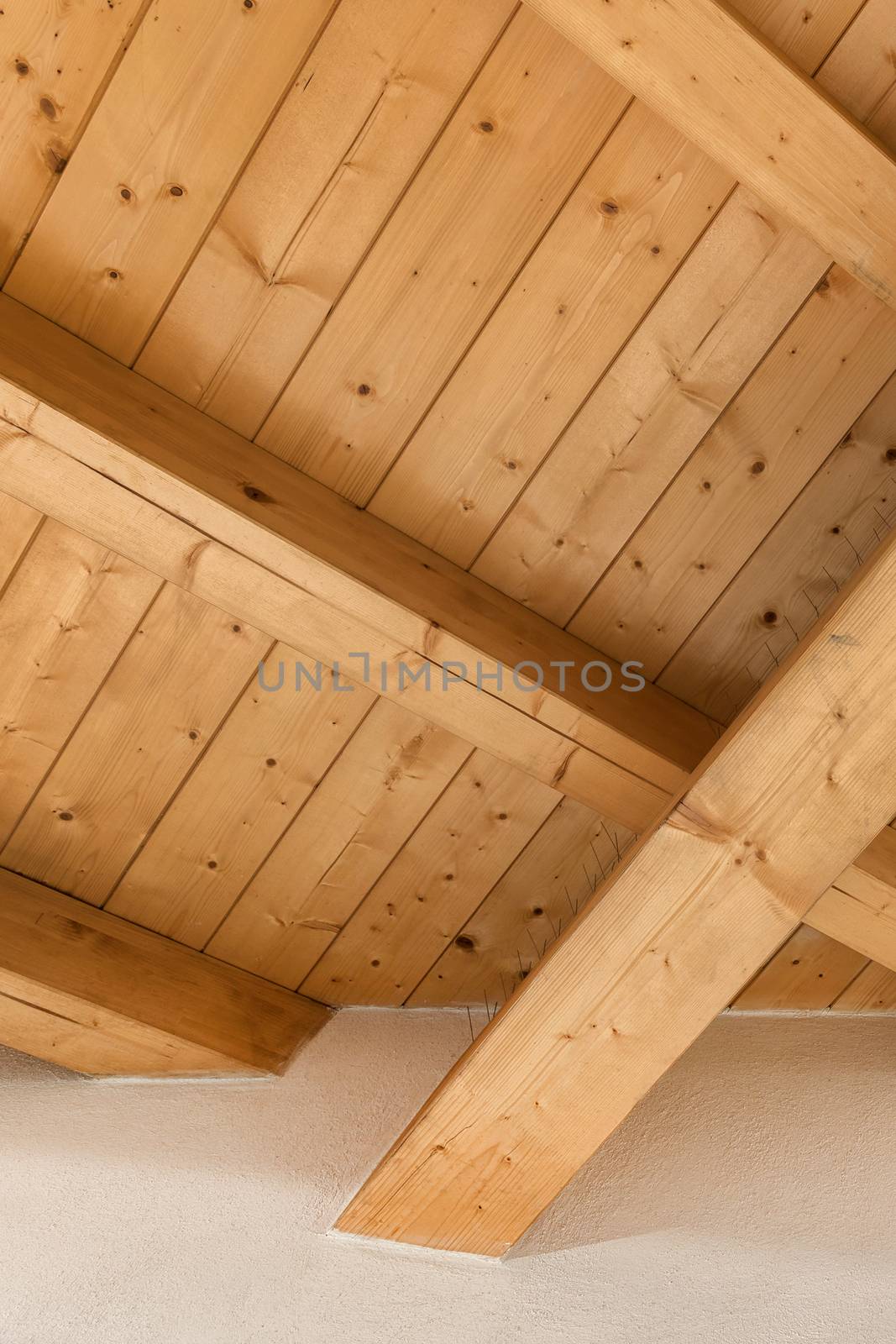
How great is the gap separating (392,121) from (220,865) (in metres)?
1.04

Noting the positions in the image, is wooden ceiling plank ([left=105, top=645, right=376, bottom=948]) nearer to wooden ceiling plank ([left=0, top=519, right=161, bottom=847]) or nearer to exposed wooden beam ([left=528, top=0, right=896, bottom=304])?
wooden ceiling plank ([left=0, top=519, right=161, bottom=847])

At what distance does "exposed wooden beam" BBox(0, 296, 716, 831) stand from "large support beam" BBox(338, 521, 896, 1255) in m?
0.20

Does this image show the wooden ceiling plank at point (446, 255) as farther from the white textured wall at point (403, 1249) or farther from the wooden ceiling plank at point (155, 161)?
the white textured wall at point (403, 1249)

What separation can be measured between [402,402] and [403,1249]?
1.05 m

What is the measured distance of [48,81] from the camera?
1222 mm

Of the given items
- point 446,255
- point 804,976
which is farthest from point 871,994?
point 446,255

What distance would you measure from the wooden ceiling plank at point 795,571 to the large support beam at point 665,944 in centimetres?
35

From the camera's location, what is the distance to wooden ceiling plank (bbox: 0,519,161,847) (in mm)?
1438

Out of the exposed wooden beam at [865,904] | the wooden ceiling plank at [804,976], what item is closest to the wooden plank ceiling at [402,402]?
the exposed wooden beam at [865,904]

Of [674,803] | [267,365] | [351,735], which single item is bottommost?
[674,803]

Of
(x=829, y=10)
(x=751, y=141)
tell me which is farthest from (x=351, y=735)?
(x=829, y=10)

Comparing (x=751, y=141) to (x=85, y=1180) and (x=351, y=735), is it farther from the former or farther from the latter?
(x=85, y=1180)

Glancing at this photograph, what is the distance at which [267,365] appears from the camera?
1.38 metres

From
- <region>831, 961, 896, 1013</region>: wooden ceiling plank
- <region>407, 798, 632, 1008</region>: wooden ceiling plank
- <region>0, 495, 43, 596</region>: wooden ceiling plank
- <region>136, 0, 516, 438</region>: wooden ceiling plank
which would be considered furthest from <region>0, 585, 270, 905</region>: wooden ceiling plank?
<region>831, 961, 896, 1013</region>: wooden ceiling plank
